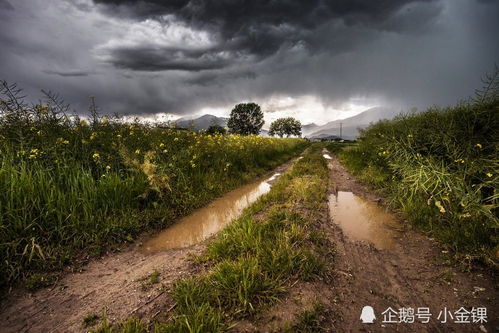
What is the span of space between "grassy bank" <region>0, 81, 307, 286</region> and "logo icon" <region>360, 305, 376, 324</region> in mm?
3856

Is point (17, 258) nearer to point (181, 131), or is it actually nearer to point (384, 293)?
point (384, 293)

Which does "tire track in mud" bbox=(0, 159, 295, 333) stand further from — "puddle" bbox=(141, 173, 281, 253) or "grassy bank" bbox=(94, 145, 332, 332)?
"puddle" bbox=(141, 173, 281, 253)

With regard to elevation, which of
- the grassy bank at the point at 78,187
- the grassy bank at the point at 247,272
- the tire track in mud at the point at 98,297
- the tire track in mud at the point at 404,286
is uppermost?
the grassy bank at the point at 78,187

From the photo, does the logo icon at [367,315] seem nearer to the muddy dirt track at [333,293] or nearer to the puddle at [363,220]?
the muddy dirt track at [333,293]

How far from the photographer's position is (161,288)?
8.86 feet

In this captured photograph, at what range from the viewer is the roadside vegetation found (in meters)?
3.35

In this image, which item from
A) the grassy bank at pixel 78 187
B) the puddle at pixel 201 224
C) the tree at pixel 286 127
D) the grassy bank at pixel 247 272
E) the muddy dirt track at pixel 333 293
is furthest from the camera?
the tree at pixel 286 127

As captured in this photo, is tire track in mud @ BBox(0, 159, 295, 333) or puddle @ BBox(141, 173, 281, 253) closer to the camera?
tire track in mud @ BBox(0, 159, 295, 333)

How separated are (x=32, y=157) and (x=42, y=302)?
305cm

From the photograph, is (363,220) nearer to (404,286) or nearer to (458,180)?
(458,180)

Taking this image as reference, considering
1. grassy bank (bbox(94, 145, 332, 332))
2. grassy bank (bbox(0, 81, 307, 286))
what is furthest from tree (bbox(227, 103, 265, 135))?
grassy bank (bbox(94, 145, 332, 332))

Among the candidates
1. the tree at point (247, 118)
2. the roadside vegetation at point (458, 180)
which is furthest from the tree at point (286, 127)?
the roadside vegetation at point (458, 180)

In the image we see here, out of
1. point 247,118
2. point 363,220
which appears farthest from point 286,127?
point 363,220

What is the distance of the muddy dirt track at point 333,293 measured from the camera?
2.29 m
